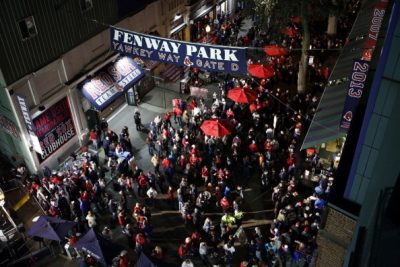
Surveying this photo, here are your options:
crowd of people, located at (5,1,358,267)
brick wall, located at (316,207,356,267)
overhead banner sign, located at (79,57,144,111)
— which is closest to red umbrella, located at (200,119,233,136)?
crowd of people, located at (5,1,358,267)

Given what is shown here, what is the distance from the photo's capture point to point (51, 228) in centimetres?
1723

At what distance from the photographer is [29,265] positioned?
18750mm

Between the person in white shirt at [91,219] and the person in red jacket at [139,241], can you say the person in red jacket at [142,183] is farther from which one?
the person in red jacket at [139,241]

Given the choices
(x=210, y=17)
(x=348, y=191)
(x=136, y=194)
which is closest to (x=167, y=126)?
(x=136, y=194)

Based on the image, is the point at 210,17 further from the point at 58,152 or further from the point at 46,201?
the point at 46,201

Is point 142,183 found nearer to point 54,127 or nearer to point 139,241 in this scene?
point 139,241

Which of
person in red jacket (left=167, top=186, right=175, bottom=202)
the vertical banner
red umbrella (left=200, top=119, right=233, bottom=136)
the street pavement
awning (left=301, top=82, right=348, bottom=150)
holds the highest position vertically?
the vertical banner

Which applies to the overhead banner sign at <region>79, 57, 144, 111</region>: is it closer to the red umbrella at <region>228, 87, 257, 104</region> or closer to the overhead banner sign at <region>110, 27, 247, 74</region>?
the overhead banner sign at <region>110, 27, 247, 74</region>

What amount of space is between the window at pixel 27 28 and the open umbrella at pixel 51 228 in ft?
29.2

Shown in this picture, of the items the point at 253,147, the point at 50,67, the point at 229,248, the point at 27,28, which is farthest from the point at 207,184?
the point at 27,28

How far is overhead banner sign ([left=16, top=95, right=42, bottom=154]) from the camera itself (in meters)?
20.2

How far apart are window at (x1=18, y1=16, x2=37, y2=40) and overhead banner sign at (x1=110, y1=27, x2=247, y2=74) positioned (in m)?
3.84

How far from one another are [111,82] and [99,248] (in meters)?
12.5

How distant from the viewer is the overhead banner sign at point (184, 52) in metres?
17.6
